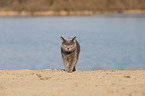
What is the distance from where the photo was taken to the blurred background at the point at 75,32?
1479 centimetres

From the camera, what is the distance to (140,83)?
724 centimetres

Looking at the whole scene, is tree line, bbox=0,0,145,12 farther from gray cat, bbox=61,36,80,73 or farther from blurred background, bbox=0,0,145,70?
gray cat, bbox=61,36,80,73

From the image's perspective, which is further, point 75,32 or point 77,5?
point 77,5

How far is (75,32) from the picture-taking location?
35.3m

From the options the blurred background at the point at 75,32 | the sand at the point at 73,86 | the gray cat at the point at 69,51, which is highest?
the blurred background at the point at 75,32

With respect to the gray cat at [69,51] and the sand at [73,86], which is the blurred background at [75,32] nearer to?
Result: the gray cat at [69,51]

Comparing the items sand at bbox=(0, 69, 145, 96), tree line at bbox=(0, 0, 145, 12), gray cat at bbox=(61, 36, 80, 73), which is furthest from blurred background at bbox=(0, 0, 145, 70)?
sand at bbox=(0, 69, 145, 96)

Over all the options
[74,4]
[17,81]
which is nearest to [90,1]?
[74,4]

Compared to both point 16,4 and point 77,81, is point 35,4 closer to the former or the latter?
point 16,4

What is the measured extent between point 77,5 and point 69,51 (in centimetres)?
11873

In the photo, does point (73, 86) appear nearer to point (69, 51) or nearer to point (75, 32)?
point (69, 51)

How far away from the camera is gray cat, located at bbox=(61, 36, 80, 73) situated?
9352 mm

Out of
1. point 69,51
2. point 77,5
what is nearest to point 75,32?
point 69,51

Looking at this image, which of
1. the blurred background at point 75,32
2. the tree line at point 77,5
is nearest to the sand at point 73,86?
the blurred background at point 75,32
